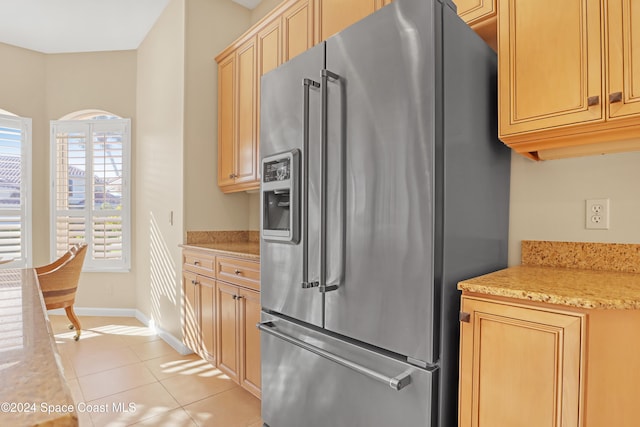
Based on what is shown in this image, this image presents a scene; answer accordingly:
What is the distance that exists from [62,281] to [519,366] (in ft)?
12.4

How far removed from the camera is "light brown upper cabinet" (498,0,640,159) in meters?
1.20

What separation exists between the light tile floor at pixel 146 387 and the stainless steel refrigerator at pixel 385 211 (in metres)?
0.71

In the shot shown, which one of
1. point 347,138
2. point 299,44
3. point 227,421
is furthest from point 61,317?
point 347,138

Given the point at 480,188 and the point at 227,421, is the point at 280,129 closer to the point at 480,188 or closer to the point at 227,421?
the point at 480,188

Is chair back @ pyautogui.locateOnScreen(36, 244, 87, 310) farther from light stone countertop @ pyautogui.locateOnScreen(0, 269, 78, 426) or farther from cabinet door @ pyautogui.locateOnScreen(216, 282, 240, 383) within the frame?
light stone countertop @ pyautogui.locateOnScreen(0, 269, 78, 426)

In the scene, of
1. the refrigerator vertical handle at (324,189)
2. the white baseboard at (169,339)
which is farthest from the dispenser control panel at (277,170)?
the white baseboard at (169,339)

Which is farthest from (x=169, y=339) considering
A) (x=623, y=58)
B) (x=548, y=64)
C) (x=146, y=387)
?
(x=623, y=58)

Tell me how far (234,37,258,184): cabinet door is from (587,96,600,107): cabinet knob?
6.86 feet

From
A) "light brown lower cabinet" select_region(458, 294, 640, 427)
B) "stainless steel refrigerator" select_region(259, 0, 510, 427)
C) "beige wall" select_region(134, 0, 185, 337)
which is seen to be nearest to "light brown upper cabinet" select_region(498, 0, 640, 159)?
"stainless steel refrigerator" select_region(259, 0, 510, 427)

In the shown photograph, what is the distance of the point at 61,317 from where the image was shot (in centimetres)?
439

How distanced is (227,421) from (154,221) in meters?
2.37

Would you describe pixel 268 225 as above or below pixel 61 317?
above

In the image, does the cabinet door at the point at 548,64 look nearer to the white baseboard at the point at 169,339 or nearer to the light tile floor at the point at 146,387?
the light tile floor at the point at 146,387

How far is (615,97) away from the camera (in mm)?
1207
